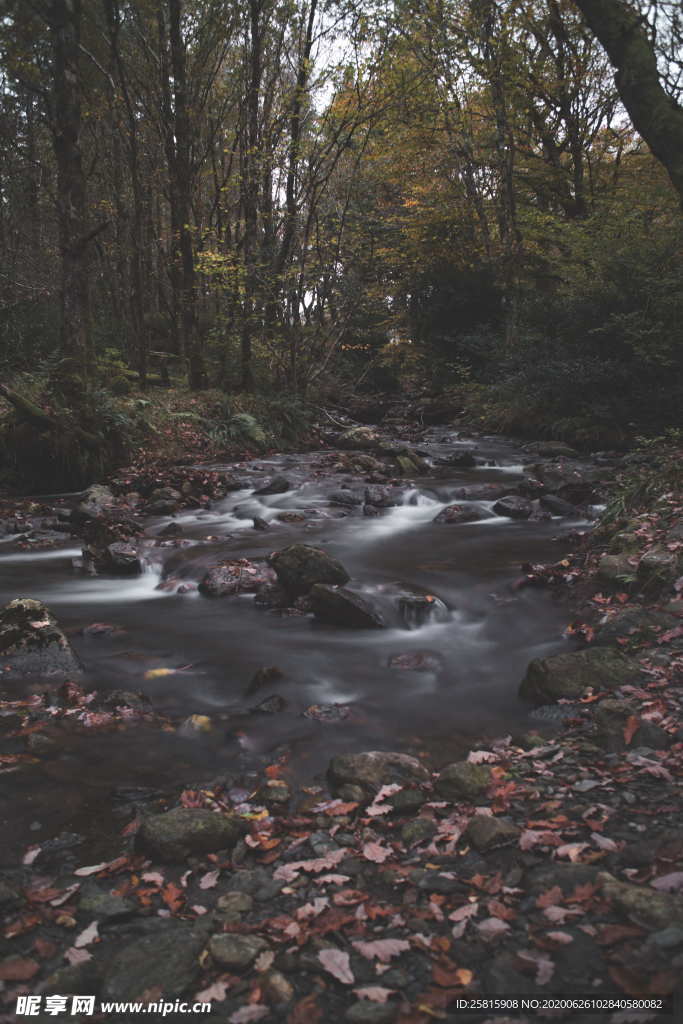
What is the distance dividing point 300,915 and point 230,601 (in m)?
4.37

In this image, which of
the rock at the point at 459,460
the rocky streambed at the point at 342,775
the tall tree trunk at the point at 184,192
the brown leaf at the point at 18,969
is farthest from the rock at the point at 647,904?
the tall tree trunk at the point at 184,192

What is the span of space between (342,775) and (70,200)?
10482mm

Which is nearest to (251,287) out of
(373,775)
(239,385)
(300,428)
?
(239,385)

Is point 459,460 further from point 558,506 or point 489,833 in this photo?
point 489,833

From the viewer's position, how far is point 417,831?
10.4 ft

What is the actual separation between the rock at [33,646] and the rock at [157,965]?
286 centimetres

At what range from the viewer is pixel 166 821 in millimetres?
3146

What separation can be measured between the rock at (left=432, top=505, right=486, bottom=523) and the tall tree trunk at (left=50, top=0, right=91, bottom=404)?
6.57 meters

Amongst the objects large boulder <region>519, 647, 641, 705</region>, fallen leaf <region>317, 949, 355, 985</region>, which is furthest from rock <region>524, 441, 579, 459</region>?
fallen leaf <region>317, 949, 355, 985</region>

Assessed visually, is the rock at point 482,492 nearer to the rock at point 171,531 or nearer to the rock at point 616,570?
the rock at point 616,570

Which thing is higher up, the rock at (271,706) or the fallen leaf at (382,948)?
the rock at (271,706)

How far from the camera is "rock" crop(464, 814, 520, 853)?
2961 millimetres

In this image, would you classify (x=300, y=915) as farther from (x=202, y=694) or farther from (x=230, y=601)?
(x=230, y=601)

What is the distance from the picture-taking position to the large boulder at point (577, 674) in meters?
4.39
